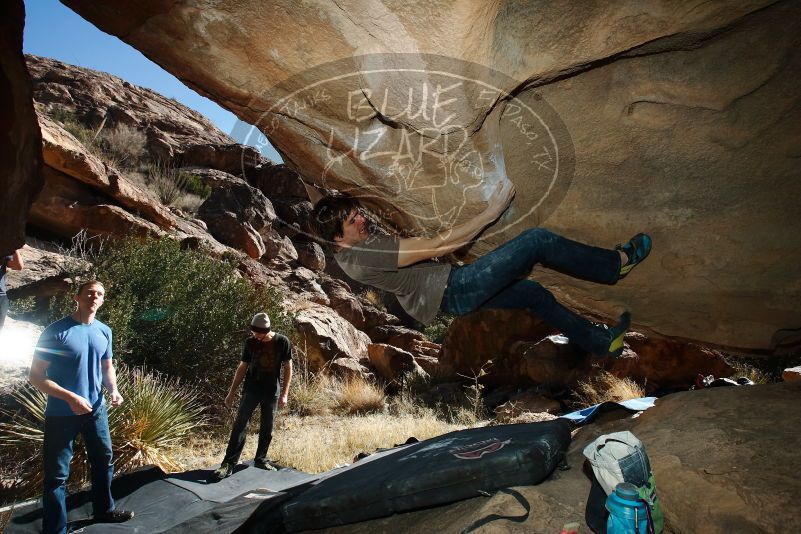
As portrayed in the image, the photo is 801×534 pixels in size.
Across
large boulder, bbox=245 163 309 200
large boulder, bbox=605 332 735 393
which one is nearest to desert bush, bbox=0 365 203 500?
large boulder, bbox=605 332 735 393

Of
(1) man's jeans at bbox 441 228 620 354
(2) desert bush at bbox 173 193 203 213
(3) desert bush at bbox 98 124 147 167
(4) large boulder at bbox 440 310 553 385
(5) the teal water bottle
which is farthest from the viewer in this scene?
(3) desert bush at bbox 98 124 147 167

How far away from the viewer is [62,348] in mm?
3191

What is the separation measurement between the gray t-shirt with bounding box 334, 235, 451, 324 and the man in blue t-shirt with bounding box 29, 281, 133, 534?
2.03 m

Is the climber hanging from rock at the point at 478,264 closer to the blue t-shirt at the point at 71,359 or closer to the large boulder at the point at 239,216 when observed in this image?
the blue t-shirt at the point at 71,359

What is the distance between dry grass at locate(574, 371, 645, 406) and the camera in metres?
8.08

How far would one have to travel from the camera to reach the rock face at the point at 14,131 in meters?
2.33

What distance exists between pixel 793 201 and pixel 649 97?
1396mm

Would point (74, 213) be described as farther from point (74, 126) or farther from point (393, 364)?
point (393, 364)

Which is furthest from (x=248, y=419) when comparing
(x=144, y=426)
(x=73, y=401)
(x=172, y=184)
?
(x=172, y=184)

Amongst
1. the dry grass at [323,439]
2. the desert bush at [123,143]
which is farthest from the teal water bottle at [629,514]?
the desert bush at [123,143]

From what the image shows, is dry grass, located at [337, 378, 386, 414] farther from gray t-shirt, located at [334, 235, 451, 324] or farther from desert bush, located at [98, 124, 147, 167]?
desert bush, located at [98, 124, 147, 167]

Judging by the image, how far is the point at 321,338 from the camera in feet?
34.2

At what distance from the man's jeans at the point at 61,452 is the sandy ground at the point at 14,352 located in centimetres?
263

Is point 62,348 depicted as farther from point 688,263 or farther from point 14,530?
point 688,263
